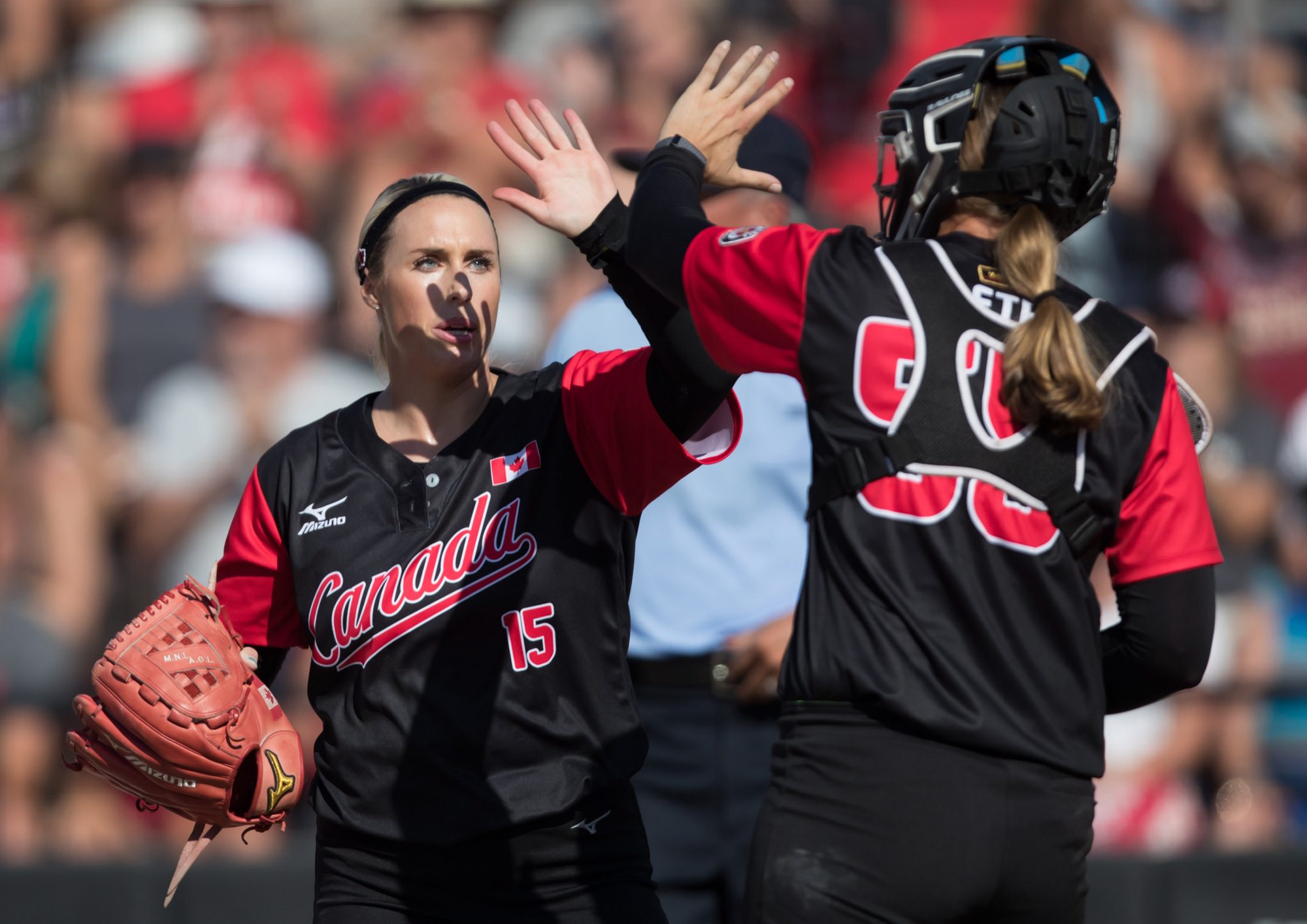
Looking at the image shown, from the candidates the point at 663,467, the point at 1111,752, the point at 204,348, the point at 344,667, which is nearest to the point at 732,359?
the point at 663,467

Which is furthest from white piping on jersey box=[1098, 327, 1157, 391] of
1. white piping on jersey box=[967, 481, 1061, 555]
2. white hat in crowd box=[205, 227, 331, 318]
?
white hat in crowd box=[205, 227, 331, 318]

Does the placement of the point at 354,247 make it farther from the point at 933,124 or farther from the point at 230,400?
the point at 933,124

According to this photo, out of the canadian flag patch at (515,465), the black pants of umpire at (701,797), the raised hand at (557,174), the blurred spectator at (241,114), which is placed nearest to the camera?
the raised hand at (557,174)

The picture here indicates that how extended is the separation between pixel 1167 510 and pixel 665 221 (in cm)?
97

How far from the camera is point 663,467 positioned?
293cm

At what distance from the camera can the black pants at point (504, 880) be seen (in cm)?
291

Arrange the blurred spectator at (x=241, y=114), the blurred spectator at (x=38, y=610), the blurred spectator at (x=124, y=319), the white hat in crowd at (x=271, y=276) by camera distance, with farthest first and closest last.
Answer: the blurred spectator at (x=241, y=114)
the blurred spectator at (x=124, y=319)
the white hat in crowd at (x=271, y=276)
the blurred spectator at (x=38, y=610)

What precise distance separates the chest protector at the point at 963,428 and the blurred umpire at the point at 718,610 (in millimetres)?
A: 1610

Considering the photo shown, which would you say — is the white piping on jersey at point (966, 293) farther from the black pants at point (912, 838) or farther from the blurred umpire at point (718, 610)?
the blurred umpire at point (718, 610)

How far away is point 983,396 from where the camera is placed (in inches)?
94.8

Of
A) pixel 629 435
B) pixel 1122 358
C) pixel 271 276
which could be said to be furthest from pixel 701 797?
pixel 271 276

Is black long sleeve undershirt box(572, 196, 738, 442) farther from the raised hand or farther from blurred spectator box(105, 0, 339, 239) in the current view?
blurred spectator box(105, 0, 339, 239)

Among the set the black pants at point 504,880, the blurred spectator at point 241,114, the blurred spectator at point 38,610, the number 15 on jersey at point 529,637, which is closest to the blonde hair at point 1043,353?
the number 15 on jersey at point 529,637

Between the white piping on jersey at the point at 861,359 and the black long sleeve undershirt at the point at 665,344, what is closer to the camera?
the white piping on jersey at the point at 861,359
